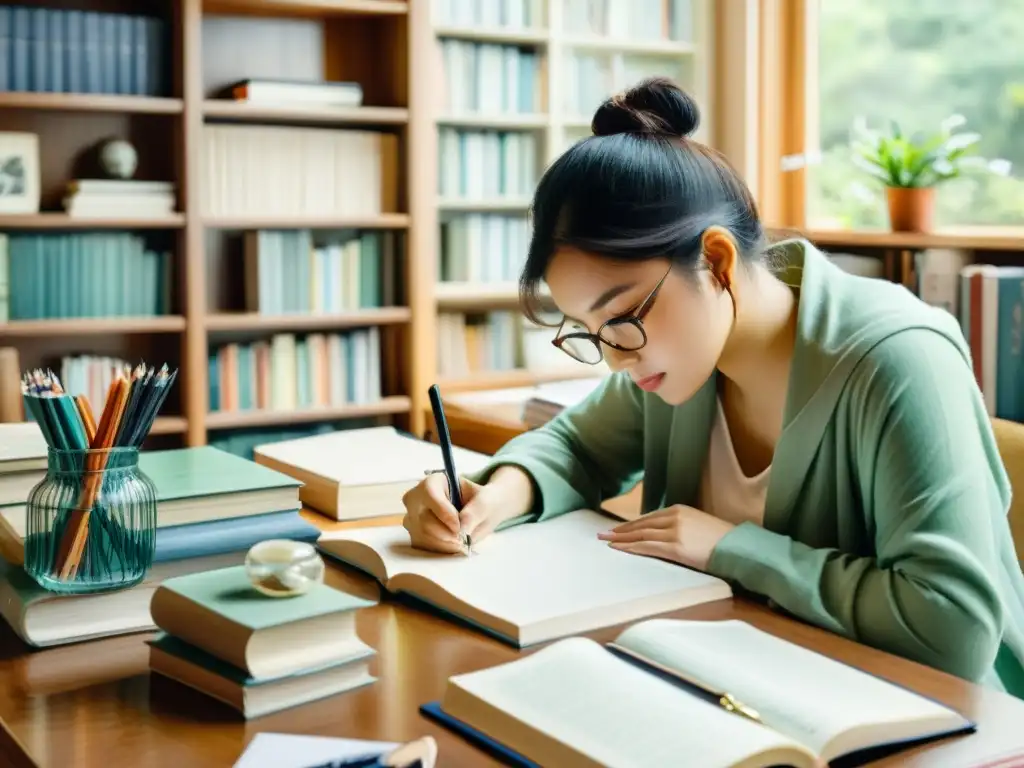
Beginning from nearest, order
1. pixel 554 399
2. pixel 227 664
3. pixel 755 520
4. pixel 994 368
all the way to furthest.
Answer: pixel 227 664 → pixel 755 520 → pixel 554 399 → pixel 994 368

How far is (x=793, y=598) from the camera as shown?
122cm

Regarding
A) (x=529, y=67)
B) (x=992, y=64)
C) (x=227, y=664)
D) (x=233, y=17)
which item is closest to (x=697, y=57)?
A: (x=529, y=67)

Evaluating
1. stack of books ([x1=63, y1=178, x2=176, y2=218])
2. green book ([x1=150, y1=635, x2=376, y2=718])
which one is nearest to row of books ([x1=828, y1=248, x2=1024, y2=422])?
stack of books ([x1=63, y1=178, x2=176, y2=218])

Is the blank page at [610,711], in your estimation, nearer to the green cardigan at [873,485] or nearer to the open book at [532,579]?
the open book at [532,579]

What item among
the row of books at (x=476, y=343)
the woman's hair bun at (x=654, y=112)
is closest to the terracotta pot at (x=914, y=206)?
the row of books at (x=476, y=343)

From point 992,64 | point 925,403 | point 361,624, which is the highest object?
point 992,64

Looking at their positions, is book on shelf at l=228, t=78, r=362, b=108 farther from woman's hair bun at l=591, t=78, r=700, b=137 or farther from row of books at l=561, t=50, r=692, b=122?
woman's hair bun at l=591, t=78, r=700, b=137

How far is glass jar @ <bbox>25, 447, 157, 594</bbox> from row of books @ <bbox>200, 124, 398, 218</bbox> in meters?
2.43

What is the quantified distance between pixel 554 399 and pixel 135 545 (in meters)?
1.25

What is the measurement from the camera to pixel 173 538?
122 cm

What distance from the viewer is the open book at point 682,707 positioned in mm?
825

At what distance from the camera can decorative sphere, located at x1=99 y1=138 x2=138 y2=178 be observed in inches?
133

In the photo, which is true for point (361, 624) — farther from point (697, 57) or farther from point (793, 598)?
point (697, 57)

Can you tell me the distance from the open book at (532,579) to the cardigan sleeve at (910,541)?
0.09 meters
